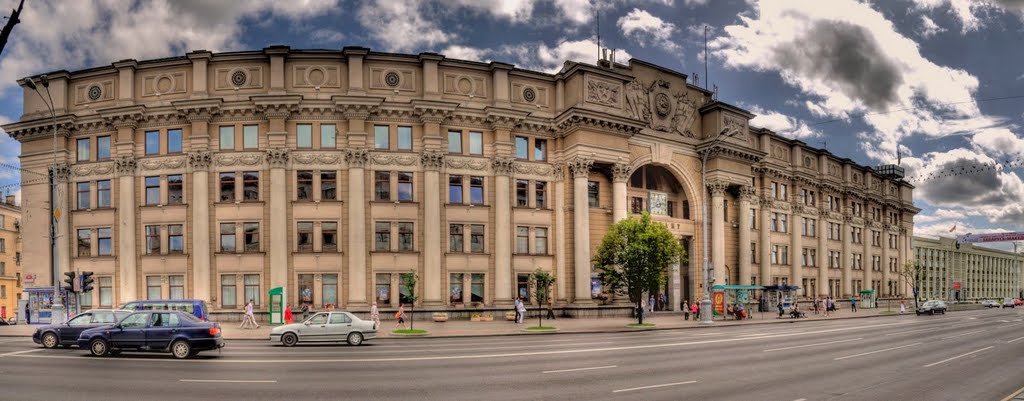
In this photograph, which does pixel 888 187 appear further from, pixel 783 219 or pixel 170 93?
pixel 170 93

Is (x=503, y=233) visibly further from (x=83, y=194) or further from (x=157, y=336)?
(x=83, y=194)

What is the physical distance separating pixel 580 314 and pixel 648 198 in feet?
40.8

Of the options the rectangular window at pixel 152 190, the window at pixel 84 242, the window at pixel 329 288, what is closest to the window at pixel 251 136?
the rectangular window at pixel 152 190

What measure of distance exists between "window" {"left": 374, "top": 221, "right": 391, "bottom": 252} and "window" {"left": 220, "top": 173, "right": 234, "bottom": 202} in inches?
361

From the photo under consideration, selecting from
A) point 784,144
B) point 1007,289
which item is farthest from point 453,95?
point 1007,289

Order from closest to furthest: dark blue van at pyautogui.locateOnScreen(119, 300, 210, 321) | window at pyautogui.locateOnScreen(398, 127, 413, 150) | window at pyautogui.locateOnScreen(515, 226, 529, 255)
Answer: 1. dark blue van at pyautogui.locateOnScreen(119, 300, 210, 321)
2. window at pyautogui.locateOnScreen(398, 127, 413, 150)
3. window at pyautogui.locateOnScreen(515, 226, 529, 255)

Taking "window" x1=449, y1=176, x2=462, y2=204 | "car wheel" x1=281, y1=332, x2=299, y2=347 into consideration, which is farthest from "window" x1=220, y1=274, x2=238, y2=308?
"car wheel" x1=281, y1=332, x2=299, y2=347

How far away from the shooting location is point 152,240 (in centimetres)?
4272

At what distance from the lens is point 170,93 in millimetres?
42656

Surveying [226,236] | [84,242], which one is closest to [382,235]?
[226,236]

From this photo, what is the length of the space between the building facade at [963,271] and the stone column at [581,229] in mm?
72178

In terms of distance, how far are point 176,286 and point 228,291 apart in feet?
11.0

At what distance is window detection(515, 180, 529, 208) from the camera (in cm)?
4684

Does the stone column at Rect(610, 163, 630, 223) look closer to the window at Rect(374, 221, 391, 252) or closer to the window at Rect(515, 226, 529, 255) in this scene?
the window at Rect(515, 226, 529, 255)
